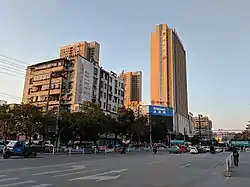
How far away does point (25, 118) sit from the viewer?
165ft

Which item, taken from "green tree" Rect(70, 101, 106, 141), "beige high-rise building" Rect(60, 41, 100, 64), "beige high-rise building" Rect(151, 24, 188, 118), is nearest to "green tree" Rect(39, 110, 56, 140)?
"green tree" Rect(70, 101, 106, 141)

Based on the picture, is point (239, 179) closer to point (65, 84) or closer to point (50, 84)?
point (50, 84)

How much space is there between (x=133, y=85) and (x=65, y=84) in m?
68.7

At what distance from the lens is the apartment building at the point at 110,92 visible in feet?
273

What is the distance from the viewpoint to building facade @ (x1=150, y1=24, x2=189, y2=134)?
135625 mm

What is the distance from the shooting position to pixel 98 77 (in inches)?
3223

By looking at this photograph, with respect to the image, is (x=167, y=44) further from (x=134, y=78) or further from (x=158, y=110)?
(x=158, y=110)

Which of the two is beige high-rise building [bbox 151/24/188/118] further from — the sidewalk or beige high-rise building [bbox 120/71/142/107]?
the sidewalk

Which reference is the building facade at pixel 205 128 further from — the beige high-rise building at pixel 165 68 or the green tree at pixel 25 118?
the green tree at pixel 25 118

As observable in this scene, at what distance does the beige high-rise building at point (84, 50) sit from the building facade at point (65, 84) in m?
27.3

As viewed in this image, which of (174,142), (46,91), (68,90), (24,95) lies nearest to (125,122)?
(68,90)

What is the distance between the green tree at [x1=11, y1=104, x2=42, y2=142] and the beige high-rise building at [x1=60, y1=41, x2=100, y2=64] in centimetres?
5912

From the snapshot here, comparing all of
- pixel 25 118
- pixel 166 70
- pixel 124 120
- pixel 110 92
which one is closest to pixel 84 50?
pixel 110 92

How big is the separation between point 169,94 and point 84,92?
67.1 meters
